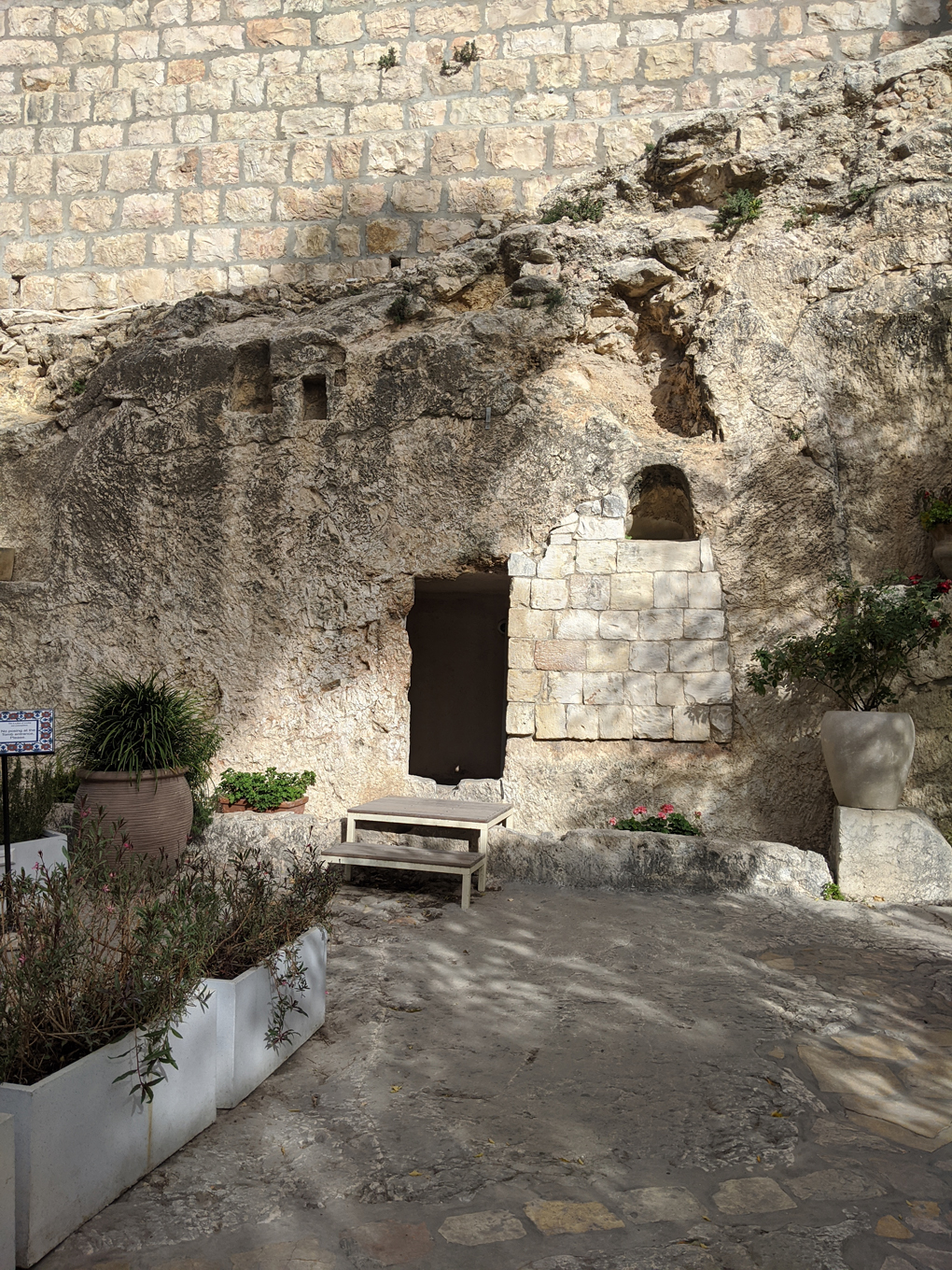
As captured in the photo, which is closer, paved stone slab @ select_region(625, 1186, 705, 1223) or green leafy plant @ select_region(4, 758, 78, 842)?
paved stone slab @ select_region(625, 1186, 705, 1223)

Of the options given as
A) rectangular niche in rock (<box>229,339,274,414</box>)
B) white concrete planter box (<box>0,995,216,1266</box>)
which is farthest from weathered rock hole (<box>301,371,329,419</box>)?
white concrete planter box (<box>0,995,216,1266</box>)

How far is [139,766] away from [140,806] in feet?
→ 0.79

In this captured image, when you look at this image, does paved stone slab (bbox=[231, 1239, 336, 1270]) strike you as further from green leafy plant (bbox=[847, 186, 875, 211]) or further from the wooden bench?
green leafy plant (bbox=[847, 186, 875, 211])

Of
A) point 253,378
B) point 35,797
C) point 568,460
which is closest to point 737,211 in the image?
point 568,460

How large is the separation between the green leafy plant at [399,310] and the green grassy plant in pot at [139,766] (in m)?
3.54

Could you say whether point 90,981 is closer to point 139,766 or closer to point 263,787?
point 139,766

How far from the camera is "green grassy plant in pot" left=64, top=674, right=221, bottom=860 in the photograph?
511cm

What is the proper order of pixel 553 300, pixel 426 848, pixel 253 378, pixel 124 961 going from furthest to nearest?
1. pixel 253 378
2. pixel 553 300
3. pixel 426 848
4. pixel 124 961

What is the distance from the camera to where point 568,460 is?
20.9 ft

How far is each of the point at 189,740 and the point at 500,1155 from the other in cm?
404

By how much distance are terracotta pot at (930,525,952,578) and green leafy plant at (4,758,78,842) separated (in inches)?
227

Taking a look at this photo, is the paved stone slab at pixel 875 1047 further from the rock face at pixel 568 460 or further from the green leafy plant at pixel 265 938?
the rock face at pixel 568 460

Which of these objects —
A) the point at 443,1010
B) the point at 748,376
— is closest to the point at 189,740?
the point at 443,1010

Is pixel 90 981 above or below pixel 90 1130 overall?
above
